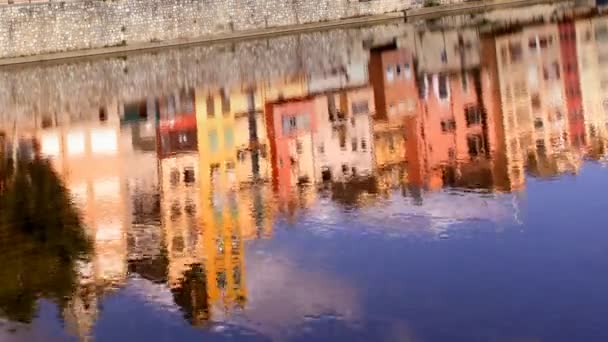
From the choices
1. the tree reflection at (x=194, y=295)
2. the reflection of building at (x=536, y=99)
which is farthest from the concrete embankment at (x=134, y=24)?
the tree reflection at (x=194, y=295)

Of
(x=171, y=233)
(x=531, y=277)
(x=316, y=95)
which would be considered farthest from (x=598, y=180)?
(x=316, y=95)

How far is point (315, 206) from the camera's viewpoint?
653 inches

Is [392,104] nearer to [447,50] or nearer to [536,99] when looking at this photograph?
[536,99]

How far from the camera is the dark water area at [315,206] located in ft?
36.8

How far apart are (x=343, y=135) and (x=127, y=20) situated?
104 ft

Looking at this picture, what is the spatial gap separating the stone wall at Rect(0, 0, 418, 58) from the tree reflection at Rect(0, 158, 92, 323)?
99.5 ft

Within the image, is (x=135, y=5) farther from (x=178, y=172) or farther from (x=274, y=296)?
(x=274, y=296)

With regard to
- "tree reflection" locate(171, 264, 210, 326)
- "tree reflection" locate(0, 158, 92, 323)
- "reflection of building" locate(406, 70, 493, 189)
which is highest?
"reflection of building" locate(406, 70, 493, 189)

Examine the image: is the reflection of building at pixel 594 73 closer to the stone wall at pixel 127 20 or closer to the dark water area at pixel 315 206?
the dark water area at pixel 315 206

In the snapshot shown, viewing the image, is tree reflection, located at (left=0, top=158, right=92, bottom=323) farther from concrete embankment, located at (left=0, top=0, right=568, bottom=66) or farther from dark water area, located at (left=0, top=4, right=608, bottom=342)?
concrete embankment, located at (left=0, top=0, right=568, bottom=66)

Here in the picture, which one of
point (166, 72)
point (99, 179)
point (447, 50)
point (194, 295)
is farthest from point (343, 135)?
point (166, 72)

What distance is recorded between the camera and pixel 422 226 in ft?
47.3

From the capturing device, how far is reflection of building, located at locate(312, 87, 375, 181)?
19.9 meters

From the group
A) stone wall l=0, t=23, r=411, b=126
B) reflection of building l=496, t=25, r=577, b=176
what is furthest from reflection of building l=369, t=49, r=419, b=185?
reflection of building l=496, t=25, r=577, b=176
